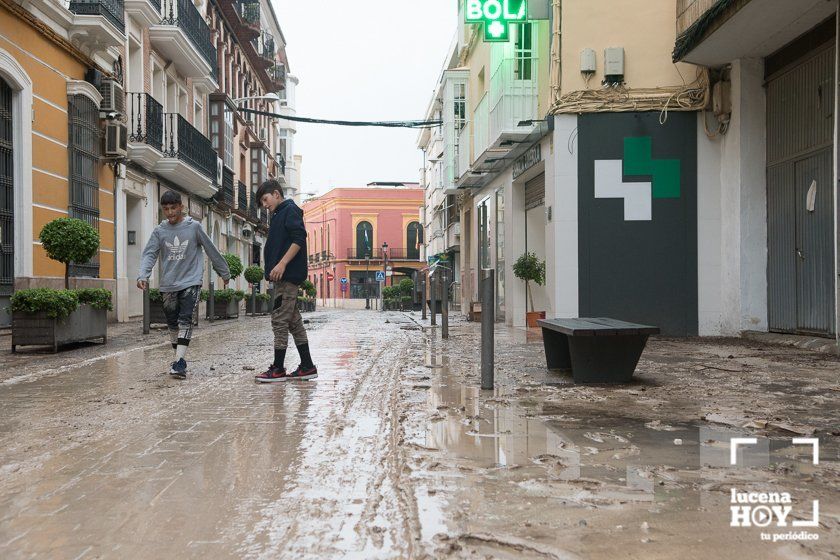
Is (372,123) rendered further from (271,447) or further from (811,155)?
(271,447)

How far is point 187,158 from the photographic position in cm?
2270

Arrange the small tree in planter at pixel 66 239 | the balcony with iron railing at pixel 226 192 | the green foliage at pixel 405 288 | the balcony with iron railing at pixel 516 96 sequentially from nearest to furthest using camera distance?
the small tree in planter at pixel 66 239
the balcony with iron railing at pixel 516 96
the balcony with iron railing at pixel 226 192
the green foliage at pixel 405 288

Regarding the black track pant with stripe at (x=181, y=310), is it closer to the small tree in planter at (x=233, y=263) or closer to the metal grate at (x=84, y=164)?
the metal grate at (x=84, y=164)

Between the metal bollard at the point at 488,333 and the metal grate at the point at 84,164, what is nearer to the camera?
the metal bollard at the point at 488,333

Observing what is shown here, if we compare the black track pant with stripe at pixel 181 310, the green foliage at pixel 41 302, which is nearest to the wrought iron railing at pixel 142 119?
the green foliage at pixel 41 302

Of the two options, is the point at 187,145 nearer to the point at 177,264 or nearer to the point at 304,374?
the point at 177,264

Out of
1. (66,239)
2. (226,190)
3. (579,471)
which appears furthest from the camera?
(226,190)

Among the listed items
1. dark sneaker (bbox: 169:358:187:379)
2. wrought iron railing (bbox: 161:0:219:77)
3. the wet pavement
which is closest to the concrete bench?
the wet pavement

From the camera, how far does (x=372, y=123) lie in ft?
69.1

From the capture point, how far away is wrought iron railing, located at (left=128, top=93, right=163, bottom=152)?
19.1 m

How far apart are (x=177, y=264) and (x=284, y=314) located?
1338mm

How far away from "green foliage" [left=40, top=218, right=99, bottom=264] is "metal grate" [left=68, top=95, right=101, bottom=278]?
15.3 ft

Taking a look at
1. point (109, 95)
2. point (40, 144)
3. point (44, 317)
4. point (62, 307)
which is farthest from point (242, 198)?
point (44, 317)

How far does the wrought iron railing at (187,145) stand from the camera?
70.6 feet
